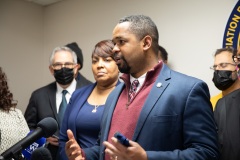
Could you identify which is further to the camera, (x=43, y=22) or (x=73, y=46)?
(x=43, y=22)

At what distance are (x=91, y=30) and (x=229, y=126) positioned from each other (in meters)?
2.81

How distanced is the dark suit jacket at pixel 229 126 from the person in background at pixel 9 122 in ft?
4.72

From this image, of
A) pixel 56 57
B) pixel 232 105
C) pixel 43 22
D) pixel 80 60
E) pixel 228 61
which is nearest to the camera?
pixel 232 105

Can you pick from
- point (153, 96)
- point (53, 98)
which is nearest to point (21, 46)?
point (53, 98)

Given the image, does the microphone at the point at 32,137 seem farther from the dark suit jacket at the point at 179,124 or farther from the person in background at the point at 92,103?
the person in background at the point at 92,103

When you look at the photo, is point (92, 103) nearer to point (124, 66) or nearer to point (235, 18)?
point (124, 66)

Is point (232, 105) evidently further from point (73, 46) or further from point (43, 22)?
point (43, 22)

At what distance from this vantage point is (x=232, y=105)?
2139 mm

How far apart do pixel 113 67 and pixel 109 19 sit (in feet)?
6.68

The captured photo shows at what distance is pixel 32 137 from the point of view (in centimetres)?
122

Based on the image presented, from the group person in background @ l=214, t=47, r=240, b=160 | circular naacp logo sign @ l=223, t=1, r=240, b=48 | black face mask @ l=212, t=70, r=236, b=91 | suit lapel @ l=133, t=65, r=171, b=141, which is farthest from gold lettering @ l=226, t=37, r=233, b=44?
suit lapel @ l=133, t=65, r=171, b=141

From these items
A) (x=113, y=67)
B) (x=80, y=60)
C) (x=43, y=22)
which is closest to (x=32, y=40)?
(x=43, y=22)

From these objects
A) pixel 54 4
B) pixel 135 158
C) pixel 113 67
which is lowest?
pixel 135 158

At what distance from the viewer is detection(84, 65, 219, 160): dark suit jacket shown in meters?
1.36
